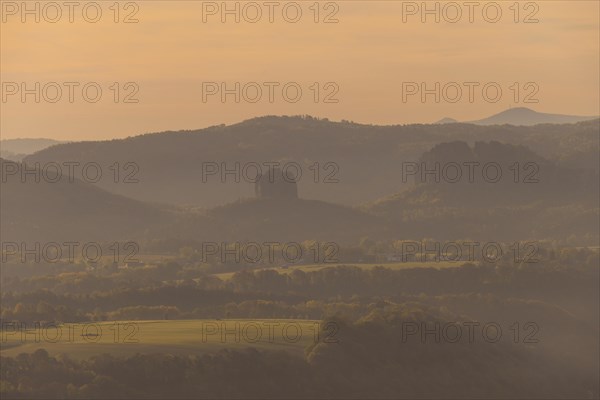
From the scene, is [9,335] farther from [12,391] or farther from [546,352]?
[546,352]

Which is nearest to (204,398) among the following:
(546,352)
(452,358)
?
(452,358)

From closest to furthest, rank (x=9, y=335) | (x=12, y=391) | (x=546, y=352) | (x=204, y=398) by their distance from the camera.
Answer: (x=12, y=391) < (x=204, y=398) < (x=9, y=335) < (x=546, y=352)

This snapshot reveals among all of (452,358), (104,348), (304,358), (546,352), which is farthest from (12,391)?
(546,352)

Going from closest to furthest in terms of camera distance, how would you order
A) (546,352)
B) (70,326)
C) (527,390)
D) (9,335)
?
1. (9,335)
2. (70,326)
3. (527,390)
4. (546,352)

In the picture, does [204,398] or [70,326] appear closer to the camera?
[204,398]

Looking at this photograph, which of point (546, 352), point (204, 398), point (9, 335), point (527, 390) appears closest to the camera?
point (204, 398)

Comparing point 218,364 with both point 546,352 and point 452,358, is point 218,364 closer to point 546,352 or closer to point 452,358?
point 452,358
